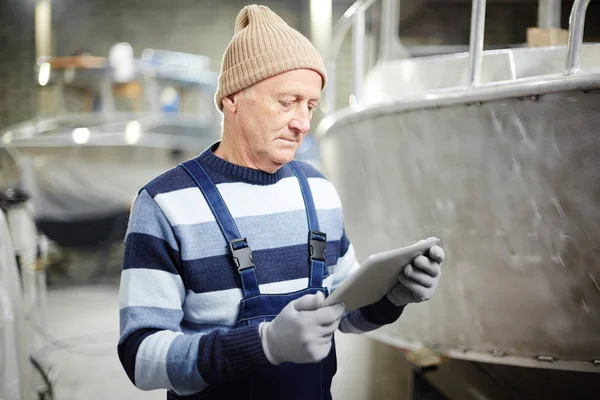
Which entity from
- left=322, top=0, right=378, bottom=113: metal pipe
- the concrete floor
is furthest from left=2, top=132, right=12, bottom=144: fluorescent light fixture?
left=322, top=0, right=378, bottom=113: metal pipe

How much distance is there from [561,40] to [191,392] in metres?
1.47

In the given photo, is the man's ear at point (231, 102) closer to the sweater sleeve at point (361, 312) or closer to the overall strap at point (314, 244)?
the overall strap at point (314, 244)

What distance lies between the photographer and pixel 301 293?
900 millimetres

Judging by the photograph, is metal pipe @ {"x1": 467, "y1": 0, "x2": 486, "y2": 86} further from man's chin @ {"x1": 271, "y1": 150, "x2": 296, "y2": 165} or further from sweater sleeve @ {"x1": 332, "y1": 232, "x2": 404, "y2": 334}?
man's chin @ {"x1": 271, "y1": 150, "x2": 296, "y2": 165}

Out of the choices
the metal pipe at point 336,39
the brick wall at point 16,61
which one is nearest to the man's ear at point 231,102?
the metal pipe at point 336,39

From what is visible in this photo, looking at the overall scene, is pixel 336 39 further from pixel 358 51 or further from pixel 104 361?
pixel 104 361

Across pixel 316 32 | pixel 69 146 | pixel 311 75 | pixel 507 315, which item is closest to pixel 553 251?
pixel 507 315

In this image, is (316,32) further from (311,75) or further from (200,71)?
(311,75)

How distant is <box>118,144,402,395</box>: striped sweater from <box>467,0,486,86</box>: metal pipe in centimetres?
73

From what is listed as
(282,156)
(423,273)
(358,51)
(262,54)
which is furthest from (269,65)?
(358,51)

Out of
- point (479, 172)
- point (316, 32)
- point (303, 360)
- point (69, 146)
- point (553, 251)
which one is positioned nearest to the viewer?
point (303, 360)

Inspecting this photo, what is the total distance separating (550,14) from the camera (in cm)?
202

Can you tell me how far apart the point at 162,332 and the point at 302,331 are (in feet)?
0.72

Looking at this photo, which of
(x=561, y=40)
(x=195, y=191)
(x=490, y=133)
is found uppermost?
(x=561, y=40)
